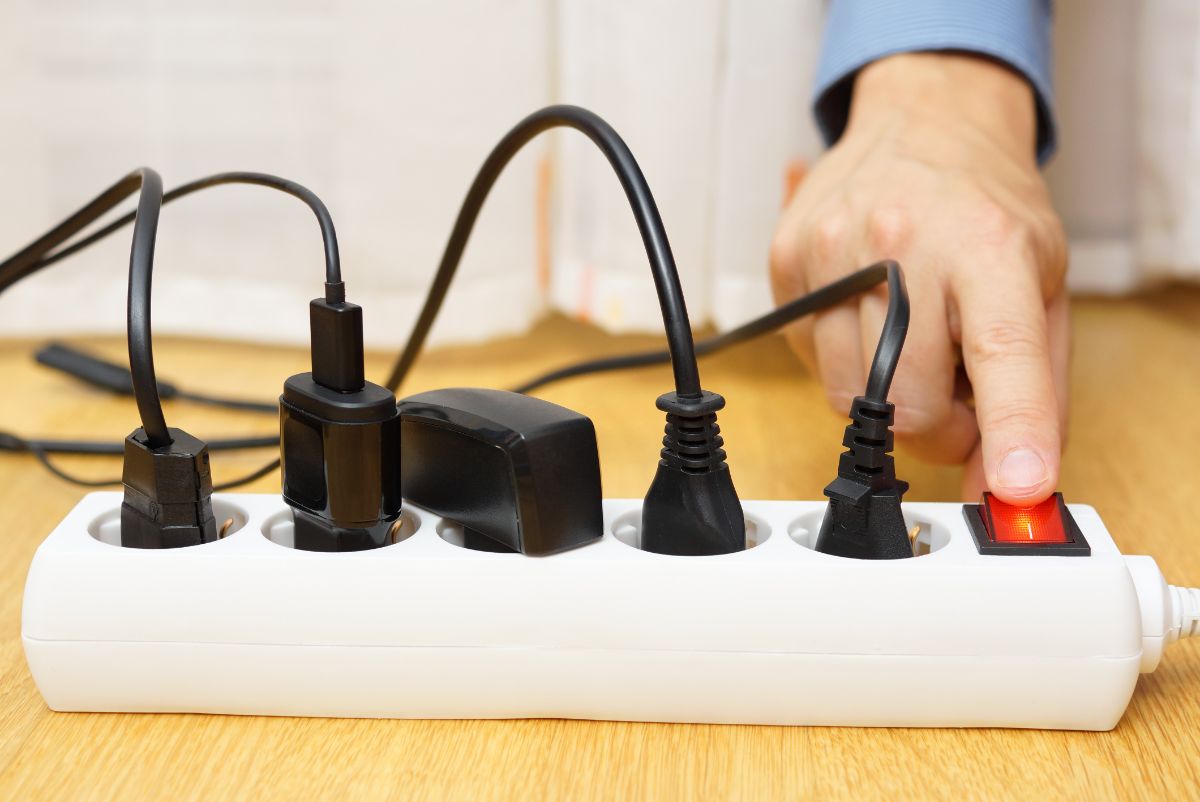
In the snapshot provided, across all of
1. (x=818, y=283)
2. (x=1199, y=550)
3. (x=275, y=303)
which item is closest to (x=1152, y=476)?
(x=1199, y=550)

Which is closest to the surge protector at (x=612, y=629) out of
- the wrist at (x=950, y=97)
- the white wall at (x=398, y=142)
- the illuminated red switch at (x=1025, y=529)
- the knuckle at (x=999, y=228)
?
the illuminated red switch at (x=1025, y=529)

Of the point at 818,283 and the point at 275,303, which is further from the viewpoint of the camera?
the point at 275,303

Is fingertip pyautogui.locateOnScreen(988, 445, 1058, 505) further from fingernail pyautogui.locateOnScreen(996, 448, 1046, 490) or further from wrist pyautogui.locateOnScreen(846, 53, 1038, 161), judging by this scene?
wrist pyautogui.locateOnScreen(846, 53, 1038, 161)

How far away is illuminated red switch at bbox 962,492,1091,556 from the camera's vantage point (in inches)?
14.3

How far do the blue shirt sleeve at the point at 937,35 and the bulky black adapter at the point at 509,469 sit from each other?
0.37 meters

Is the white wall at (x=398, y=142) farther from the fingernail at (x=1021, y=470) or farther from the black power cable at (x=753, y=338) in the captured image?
the fingernail at (x=1021, y=470)

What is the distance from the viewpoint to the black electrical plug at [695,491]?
1.20 ft

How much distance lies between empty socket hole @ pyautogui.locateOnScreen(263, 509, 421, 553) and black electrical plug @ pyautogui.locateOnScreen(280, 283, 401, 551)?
0.05ft

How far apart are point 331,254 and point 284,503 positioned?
0.09 metres

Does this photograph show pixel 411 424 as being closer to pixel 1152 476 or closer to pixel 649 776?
pixel 649 776

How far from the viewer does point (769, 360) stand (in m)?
0.85

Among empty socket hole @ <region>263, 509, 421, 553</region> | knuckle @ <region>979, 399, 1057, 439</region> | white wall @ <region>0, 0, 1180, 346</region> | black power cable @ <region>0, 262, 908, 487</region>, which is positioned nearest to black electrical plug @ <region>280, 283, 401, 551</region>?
empty socket hole @ <region>263, 509, 421, 553</region>

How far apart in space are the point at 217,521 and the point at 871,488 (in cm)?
23

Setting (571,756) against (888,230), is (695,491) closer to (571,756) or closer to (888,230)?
(571,756)
